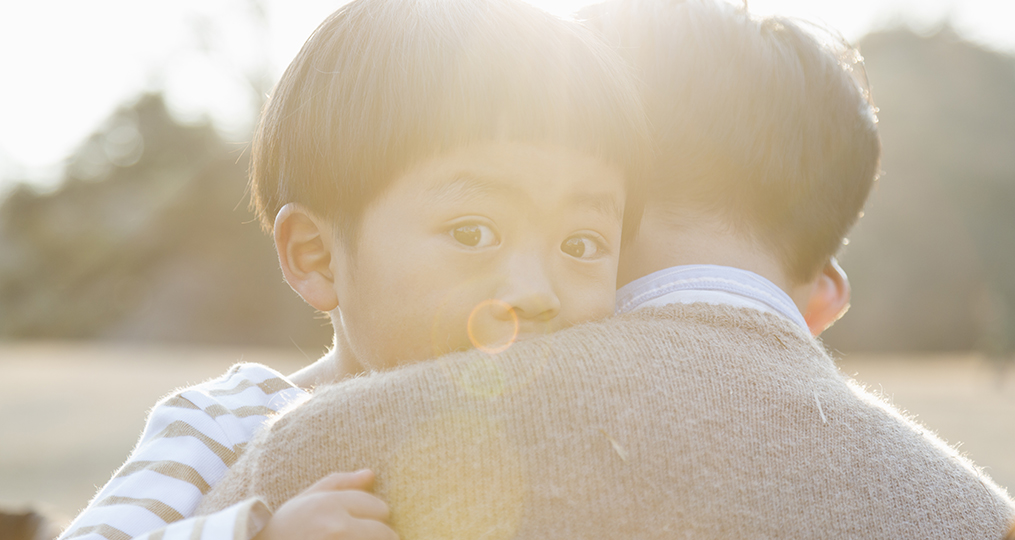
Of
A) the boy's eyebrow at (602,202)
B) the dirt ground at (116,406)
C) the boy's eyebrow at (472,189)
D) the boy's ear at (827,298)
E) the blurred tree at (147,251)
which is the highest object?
the boy's eyebrow at (472,189)

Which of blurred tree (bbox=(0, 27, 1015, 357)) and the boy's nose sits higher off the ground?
the boy's nose

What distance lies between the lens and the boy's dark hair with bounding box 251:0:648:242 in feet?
4.70

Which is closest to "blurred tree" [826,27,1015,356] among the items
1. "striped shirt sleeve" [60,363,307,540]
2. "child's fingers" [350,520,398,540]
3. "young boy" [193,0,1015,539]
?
"young boy" [193,0,1015,539]

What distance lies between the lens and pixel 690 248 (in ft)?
5.38

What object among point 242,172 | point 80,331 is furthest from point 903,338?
point 80,331

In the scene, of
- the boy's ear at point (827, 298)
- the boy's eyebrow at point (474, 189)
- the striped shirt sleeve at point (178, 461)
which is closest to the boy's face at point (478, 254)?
the boy's eyebrow at point (474, 189)

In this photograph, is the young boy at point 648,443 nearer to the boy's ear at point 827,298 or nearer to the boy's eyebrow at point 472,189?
the boy's eyebrow at point 472,189

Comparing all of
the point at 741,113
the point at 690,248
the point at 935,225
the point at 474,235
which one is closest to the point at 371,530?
the point at 474,235

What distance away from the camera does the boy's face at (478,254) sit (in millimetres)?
1375

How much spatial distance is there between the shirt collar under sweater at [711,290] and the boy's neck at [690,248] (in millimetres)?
121

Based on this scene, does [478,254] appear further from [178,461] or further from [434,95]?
[178,461]

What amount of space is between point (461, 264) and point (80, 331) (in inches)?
909

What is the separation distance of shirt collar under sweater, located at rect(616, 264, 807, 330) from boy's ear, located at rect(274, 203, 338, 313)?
0.63 m

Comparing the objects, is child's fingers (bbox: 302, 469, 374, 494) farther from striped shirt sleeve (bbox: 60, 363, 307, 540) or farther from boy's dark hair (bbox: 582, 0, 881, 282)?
boy's dark hair (bbox: 582, 0, 881, 282)
